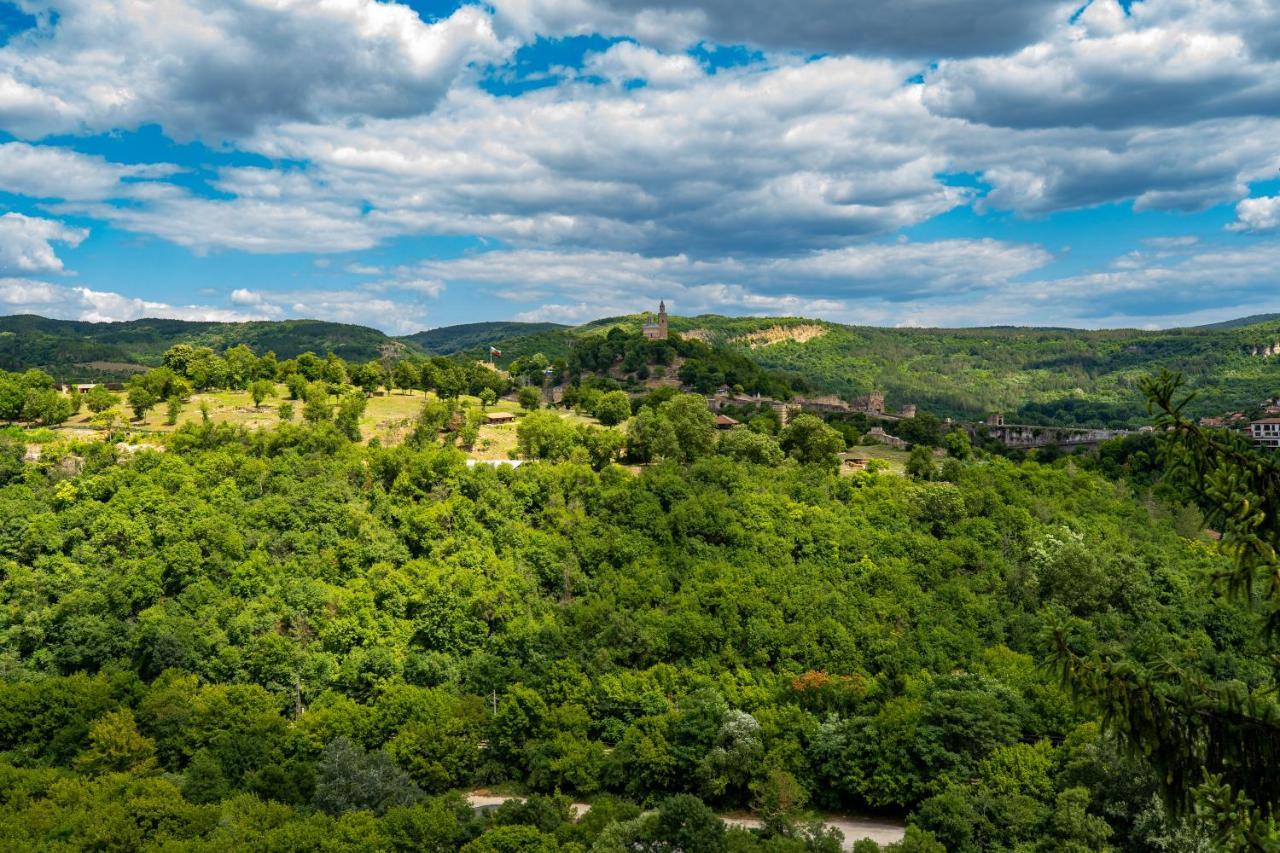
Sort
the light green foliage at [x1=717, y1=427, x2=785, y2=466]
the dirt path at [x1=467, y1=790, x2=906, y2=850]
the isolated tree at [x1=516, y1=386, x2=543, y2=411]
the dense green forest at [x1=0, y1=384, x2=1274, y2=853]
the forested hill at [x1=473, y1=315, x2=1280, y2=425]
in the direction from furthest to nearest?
the forested hill at [x1=473, y1=315, x2=1280, y2=425] → the isolated tree at [x1=516, y1=386, x2=543, y2=411] → the light green foliage at [x1=717, y1=427, x2=785, y2=466] → the dirt path at [x1=467, y1=790, x2=906, y2=850] → the dense green forest at [x1=0, y1=384, x2=1274, y2=853]

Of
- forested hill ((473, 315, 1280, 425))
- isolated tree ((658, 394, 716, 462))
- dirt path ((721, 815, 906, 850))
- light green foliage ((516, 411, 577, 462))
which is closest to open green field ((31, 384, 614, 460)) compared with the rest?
light green foliage ((516, 411, 577, 462))

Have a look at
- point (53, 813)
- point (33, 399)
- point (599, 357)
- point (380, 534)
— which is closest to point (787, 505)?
point (380, 534)

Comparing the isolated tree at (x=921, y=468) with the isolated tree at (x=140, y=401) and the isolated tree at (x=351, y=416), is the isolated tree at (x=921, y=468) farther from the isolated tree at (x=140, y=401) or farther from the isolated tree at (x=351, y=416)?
the isolated tree at (x=140, y=401)

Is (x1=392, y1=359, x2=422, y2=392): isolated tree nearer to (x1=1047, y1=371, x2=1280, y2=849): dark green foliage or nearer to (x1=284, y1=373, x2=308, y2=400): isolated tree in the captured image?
(x1=284, y1=373, x2=308, y2=400): isolated tree

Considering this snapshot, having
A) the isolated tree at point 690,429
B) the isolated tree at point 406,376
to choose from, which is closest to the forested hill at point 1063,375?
the isolated tree at point 690,429

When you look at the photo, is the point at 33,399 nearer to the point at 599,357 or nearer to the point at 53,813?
the point at 53,813

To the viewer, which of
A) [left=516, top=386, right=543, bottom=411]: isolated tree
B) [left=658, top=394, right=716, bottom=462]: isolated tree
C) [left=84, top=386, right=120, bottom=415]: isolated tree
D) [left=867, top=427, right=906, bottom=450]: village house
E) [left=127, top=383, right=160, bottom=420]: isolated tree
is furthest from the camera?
[left=867, top=427, right=906, bottom=450]: village house

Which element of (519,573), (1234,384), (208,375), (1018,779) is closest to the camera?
(1018,779)

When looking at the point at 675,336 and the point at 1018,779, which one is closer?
the point at 1018,779
